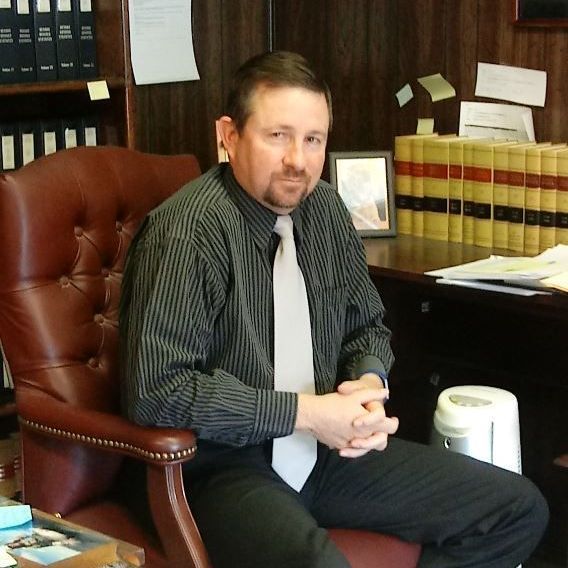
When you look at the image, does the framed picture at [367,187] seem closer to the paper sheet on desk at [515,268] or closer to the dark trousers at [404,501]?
the paper sheet on desk at [515,268]

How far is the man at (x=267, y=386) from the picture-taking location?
1.98 meters

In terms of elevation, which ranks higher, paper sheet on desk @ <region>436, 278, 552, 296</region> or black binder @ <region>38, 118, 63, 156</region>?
black binder @ <region>38, 118, 63, 156</region>

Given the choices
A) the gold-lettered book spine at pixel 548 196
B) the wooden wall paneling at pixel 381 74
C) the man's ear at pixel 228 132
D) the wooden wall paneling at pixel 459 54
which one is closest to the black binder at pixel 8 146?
the man's ear at pixel 228 132

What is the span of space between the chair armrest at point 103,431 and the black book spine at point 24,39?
102 centimetres

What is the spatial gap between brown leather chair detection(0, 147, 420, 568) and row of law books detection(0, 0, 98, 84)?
1.99 ft

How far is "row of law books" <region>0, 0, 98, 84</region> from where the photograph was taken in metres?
2.83

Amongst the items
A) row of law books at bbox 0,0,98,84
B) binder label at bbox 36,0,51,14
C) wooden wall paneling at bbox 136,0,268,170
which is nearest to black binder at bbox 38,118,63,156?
row of law books at bbox 0,0,98,84

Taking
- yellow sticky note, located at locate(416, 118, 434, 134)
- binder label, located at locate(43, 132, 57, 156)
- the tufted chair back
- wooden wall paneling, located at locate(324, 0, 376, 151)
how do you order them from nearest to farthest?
the tufted chair back, binder label, located at locate(43, 132, 57, 156), yellow sticky note, located at locate(416, 118, 434, 134), wooden wall paneling, located at locate(324, 0, 376, 151)

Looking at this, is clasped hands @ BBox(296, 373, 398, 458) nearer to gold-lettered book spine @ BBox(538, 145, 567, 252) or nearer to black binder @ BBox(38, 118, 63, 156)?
gold-lettered book spine @ BBox(538, 145, 567, 252)

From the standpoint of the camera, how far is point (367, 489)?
7.06 feet

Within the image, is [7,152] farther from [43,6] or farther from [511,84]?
[511,84]

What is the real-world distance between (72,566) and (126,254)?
0.87 meters

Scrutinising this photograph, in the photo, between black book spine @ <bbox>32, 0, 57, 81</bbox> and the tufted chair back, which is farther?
black book spine @ <bbox>32, 0, 57, 81</bbox>

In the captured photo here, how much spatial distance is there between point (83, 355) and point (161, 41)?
4.41 feet
